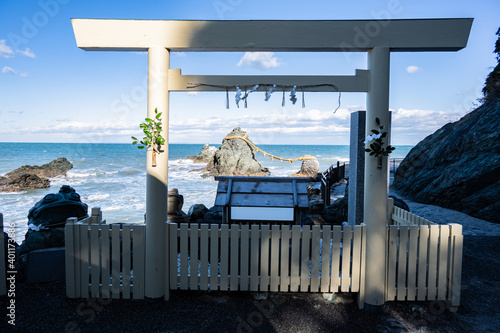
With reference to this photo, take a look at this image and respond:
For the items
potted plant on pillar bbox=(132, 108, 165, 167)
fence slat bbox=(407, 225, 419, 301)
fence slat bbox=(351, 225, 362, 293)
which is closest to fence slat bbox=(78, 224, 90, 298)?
potted plant on pillar bbox=(132, 108, 165, 167)

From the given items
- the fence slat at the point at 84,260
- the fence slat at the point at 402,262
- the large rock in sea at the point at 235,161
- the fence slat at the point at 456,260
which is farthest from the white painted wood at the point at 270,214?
the large rock in sea at the point at 235,161

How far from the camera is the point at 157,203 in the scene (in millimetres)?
3848

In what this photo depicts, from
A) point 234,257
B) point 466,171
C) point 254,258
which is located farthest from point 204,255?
point 466,171

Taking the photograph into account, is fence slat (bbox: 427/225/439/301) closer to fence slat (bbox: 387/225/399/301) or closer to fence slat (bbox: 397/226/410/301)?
fence slat (bbox: 397/226/410/301)

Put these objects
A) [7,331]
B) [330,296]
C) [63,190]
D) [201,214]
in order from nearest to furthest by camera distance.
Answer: [7,331] < [330,296] < [63,190] < [201,214]

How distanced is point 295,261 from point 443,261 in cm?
187

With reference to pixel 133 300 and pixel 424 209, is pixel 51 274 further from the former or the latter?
pixel 424 209

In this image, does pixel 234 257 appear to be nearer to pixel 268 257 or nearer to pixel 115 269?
pixel 268 257

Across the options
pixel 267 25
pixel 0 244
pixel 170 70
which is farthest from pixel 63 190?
pixel 267 25

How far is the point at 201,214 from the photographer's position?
26.2 ft

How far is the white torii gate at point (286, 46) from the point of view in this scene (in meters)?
3.71

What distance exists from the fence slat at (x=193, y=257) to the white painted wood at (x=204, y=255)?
66mm

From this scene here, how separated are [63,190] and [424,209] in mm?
10391

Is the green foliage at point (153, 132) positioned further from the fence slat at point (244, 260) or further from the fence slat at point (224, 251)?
the fence slat at point (244, 260)
